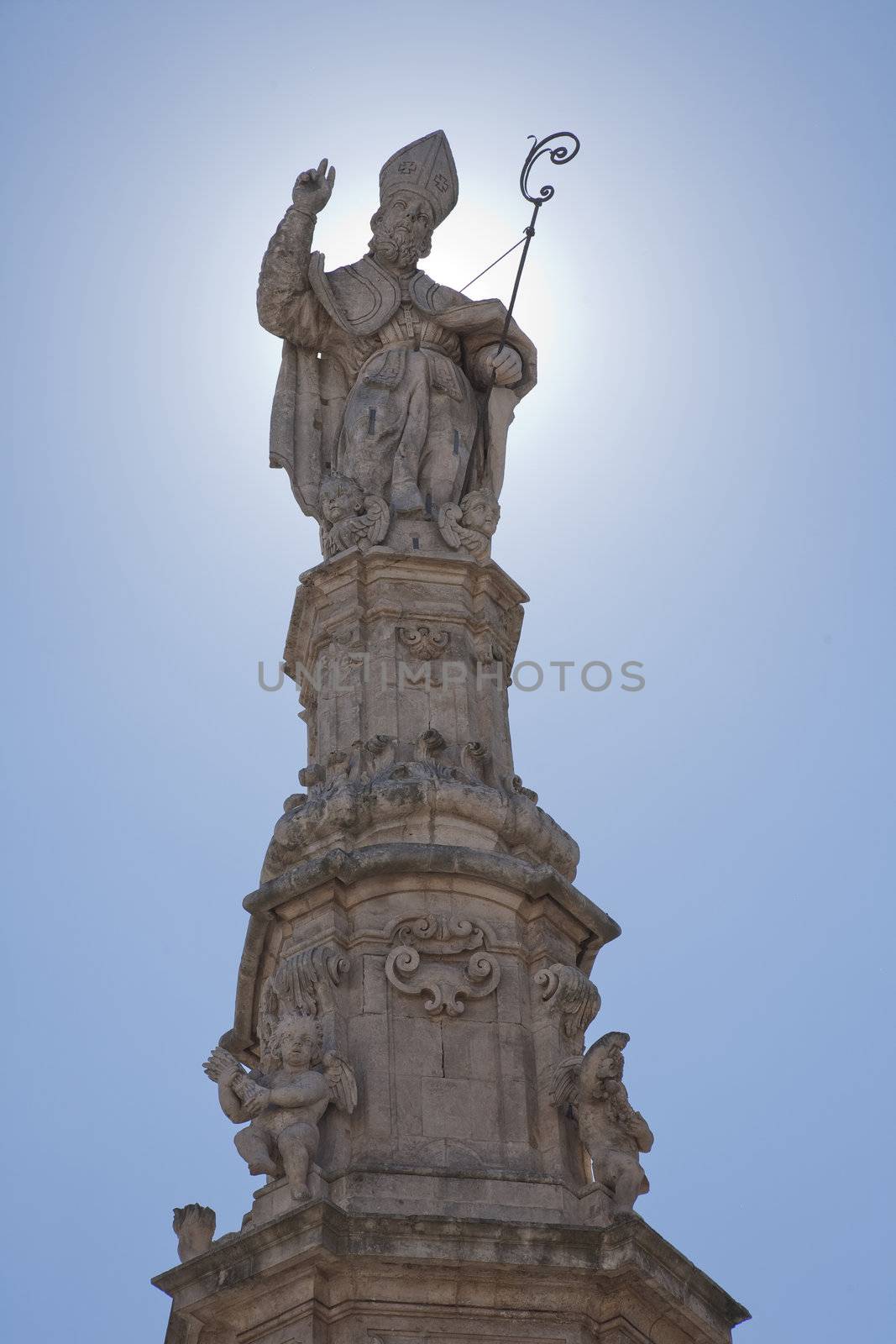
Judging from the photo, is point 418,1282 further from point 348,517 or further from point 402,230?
point 402,230

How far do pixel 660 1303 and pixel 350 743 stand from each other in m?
4.35

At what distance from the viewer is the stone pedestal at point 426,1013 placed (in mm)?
12422

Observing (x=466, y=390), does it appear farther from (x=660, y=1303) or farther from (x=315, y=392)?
(x=660, y=1303)

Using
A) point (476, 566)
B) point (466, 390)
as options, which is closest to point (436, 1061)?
point (476, 566)

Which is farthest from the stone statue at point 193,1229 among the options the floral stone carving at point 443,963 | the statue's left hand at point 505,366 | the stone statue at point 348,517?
the statue's left hand at point 505,366

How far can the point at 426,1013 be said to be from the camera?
13.9 meters

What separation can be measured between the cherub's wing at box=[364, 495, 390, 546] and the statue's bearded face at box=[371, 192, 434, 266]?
8.03 ft

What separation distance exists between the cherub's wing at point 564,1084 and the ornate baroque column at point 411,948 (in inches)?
0.7

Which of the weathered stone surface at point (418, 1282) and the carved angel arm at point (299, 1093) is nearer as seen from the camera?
the weathered stone surface at point (418, 1282)

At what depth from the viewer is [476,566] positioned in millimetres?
16641

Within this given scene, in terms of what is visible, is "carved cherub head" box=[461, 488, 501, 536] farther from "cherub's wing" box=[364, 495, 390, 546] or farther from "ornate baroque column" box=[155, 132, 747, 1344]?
"cherub's wing" box=[364, 495, 390, 546]

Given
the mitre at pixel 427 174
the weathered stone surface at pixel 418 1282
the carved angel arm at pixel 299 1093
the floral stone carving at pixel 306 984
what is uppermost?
the mitre at pixel 427 174

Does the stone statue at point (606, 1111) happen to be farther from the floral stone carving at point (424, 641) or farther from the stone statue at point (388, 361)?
the stone statue at point (388, 361)

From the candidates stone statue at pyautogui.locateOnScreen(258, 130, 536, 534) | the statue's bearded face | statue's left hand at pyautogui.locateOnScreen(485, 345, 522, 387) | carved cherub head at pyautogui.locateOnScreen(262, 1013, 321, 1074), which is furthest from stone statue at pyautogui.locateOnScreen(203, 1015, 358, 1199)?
the statue's bearded face
